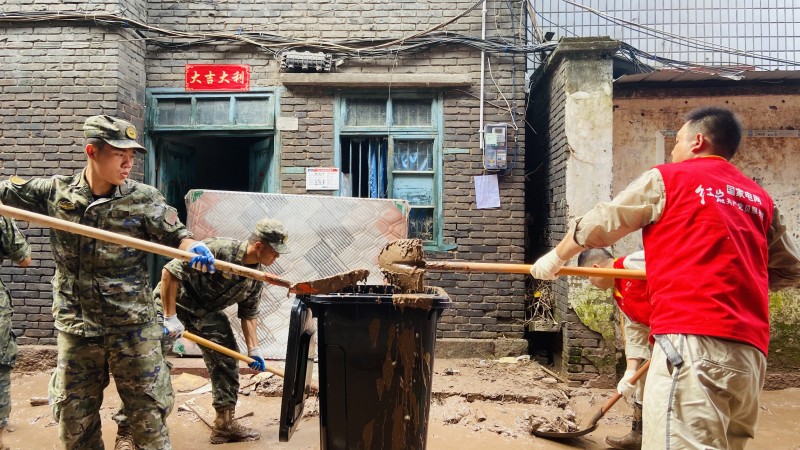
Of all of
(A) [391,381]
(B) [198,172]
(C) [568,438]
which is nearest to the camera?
(A) [391,381]

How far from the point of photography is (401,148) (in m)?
5.90

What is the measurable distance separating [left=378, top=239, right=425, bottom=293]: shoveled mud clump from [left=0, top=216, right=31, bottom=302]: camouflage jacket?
2.65 m

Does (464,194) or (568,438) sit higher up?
(464,194)

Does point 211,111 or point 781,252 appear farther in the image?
point 211,111

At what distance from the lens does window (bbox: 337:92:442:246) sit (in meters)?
5.84

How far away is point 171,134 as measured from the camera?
19.6 feet

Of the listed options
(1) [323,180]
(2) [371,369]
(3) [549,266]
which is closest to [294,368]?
(2) [371,369]

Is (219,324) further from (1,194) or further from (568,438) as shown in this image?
(568,438)

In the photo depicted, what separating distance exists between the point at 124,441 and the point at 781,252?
3.91 m

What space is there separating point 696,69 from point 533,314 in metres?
2.98

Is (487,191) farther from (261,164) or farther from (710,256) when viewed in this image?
(710,256)

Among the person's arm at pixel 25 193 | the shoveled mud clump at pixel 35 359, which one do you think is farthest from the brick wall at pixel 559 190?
the shoveled mud clump at pixel 35 359

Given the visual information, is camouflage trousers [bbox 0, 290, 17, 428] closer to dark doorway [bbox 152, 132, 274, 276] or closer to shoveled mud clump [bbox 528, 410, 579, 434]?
dark doorway [bbox 152, 132, 274, 276]

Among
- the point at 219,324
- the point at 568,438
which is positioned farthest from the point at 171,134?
the point at 568,438
